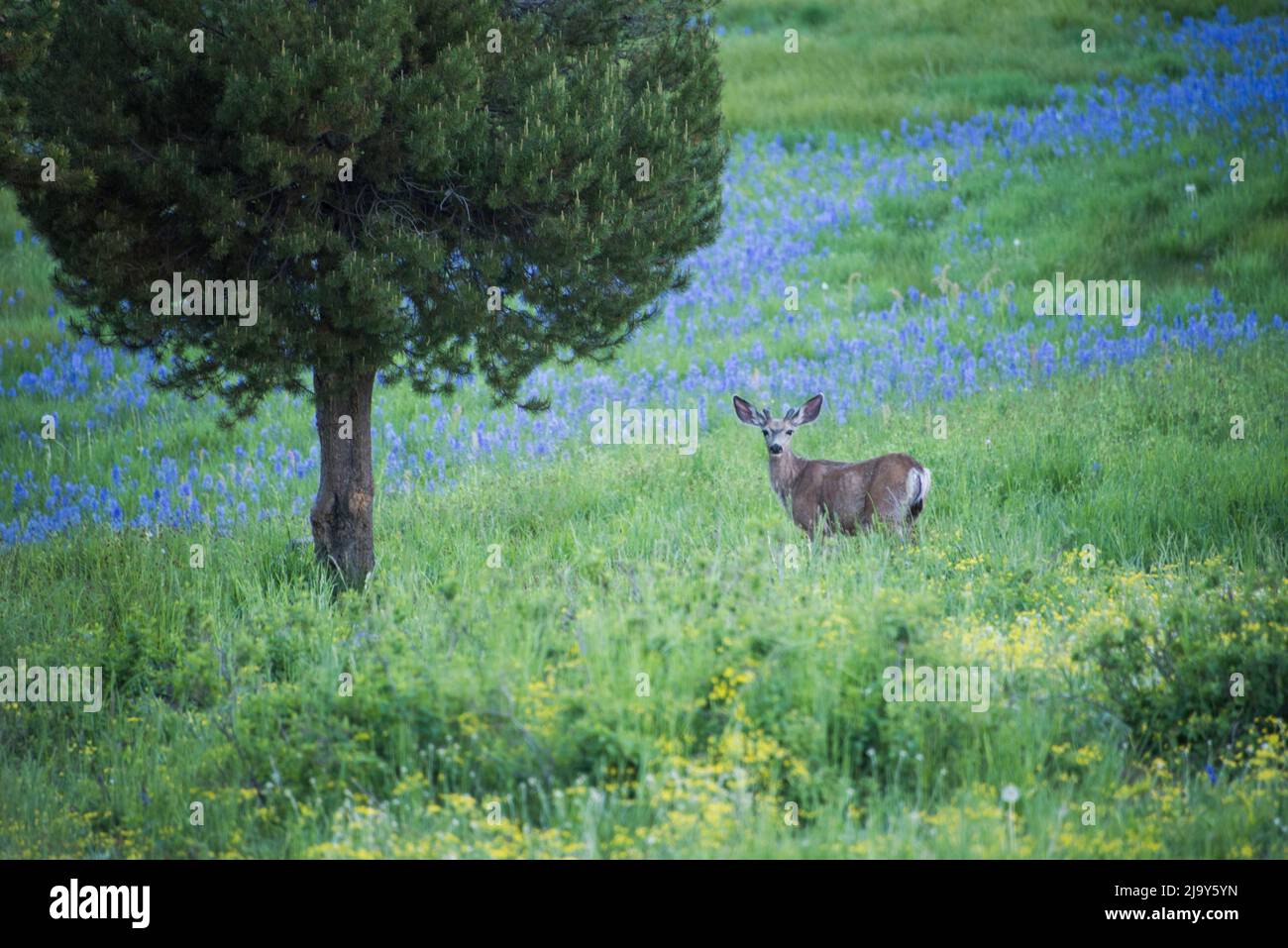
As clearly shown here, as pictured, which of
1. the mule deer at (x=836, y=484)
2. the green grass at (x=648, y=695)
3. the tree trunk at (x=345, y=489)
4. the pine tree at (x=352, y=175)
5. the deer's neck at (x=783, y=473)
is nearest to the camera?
the green grass at (x=648, y=695)

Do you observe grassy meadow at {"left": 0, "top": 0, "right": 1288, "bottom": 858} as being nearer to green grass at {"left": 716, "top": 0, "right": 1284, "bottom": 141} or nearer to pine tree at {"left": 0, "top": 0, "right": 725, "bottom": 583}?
pine tree at {"left": 0, "top": 0, "right": 725, "bottom": 583}

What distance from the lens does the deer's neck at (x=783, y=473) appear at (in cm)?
1085

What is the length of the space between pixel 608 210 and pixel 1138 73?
21.0 metres

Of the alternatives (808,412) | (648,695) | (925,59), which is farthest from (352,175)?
(925,59)

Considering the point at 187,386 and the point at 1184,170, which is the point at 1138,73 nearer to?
the point at 1184,170

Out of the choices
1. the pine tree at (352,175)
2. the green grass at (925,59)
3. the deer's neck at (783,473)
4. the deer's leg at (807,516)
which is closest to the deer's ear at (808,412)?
the deer's neck at (783,473)

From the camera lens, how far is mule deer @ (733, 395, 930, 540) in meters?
9.84

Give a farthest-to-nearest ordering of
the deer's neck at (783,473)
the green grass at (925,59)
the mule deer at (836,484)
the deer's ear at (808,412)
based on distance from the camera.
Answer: the green grass at (925,59)
the deer's neck at (783,473)
the deer's ear at (808,412)
the mule deer at (836,484)

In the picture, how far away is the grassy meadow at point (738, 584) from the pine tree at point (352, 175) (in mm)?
1819

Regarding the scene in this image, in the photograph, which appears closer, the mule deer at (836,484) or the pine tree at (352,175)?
the pine tree at (352,175)

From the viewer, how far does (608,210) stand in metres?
9.03

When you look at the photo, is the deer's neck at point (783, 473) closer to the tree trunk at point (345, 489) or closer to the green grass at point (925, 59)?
the tree trunk at point (345, 489)
